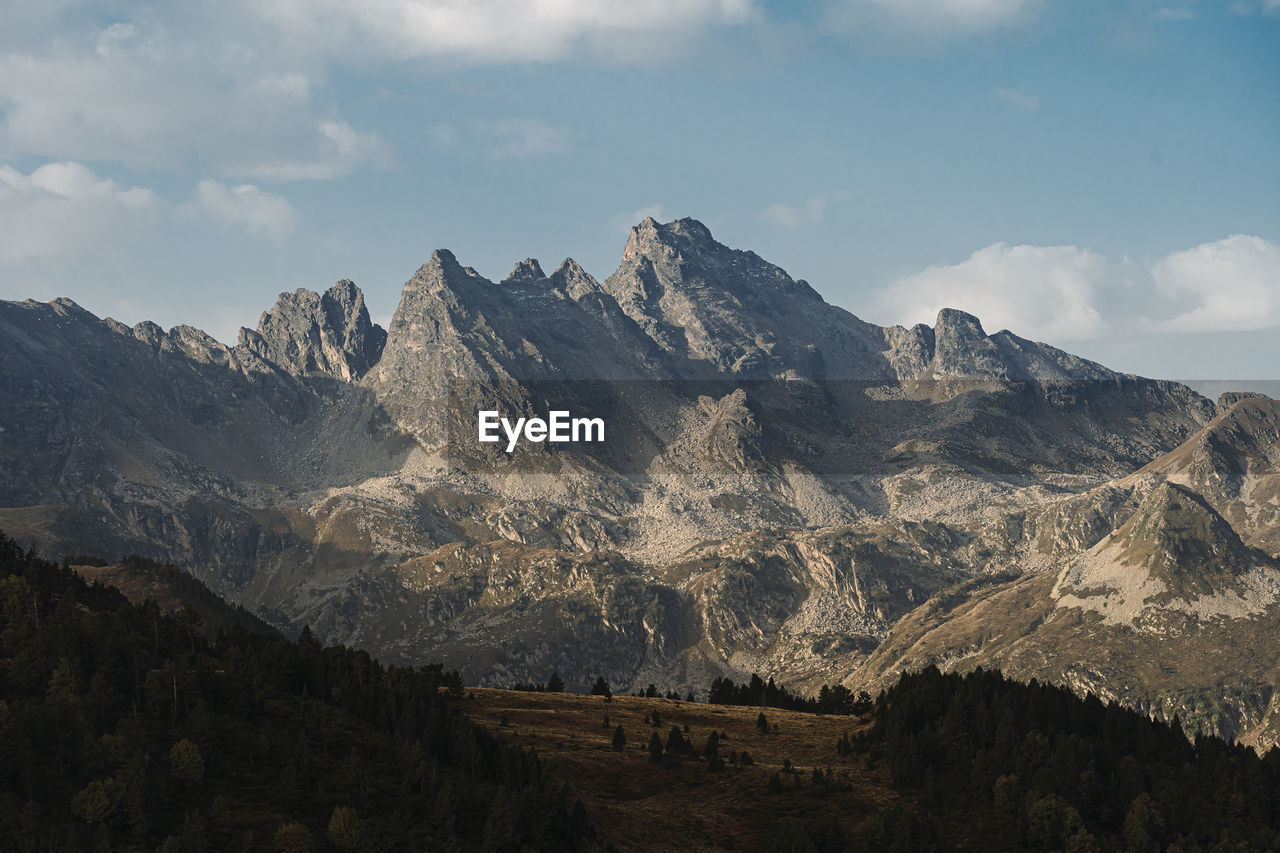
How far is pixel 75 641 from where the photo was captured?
14175 centimetres

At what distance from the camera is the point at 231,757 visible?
125m

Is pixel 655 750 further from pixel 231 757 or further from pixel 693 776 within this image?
pixel 231 757

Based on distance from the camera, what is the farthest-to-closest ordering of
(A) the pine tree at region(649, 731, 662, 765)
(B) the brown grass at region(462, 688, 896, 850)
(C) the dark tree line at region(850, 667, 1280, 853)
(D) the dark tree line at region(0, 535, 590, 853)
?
(A) the pine tree at region(649, 731, 662, 765)
(C) the dark tree line at region(850, 667, 1280, 853)
(B) the brown grass at region(462, 688, 896, 850)
(D) the dark tree line at region(0, 535, 590, 853)

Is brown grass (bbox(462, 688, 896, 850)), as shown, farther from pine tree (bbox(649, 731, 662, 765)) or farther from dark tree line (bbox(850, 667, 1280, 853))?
dark tree line (bbox(850, 667, 1280, 853))

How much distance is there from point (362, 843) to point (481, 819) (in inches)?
590

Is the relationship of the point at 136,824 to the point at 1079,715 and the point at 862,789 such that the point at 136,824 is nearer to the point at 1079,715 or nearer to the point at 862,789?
the point at 862,789

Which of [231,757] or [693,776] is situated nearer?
[231,757]

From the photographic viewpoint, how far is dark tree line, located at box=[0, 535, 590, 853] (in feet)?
356

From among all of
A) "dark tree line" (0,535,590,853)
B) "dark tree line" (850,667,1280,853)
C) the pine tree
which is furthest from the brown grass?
"dark tree line" (0,535,590,853)

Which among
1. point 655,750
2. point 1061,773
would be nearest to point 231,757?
point 655,750

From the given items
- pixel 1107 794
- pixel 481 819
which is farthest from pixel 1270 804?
pixel 481 819

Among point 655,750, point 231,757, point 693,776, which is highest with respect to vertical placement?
point 231,757

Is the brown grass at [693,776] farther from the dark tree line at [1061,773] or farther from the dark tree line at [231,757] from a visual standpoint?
the dark tree line at [231,757]

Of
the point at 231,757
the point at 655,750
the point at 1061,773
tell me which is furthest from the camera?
the point at 655,750
